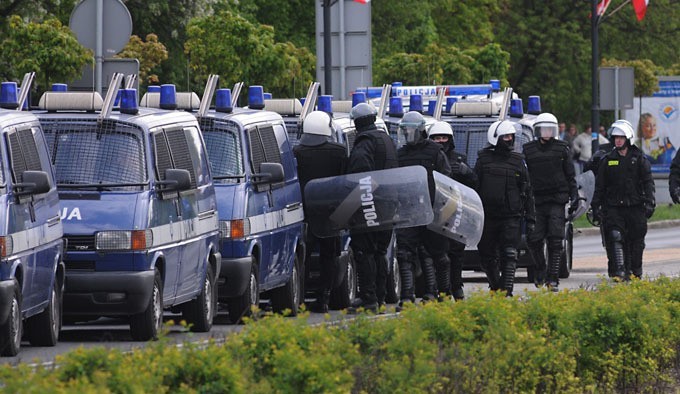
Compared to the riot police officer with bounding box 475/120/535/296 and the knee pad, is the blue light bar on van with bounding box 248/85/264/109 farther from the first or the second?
the knee pad

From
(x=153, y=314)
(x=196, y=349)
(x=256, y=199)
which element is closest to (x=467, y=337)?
(x=196, y=349)

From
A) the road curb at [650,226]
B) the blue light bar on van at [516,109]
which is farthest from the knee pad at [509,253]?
the road curb at [650,226]

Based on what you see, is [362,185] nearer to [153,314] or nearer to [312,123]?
[312,123]

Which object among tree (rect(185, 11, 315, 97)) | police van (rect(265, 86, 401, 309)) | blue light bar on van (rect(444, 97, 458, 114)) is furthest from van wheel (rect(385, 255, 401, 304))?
tree (rect(185, 11, 315, 97))

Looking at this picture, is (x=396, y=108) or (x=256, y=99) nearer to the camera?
(x=256, y=99)

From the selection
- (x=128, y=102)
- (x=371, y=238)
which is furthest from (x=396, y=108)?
(x=128, y=102)

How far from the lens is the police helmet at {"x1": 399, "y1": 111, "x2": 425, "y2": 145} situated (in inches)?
682

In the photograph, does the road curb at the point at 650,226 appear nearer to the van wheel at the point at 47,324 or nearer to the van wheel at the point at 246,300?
the van wheel at the point at 246,300

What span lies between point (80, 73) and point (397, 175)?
813 cm

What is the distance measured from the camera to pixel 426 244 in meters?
17.9

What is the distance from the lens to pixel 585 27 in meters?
62.2

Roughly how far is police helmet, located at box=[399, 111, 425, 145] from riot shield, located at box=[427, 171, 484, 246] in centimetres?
40

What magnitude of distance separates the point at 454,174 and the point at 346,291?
1.45 metres

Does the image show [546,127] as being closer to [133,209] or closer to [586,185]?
[586,185]
